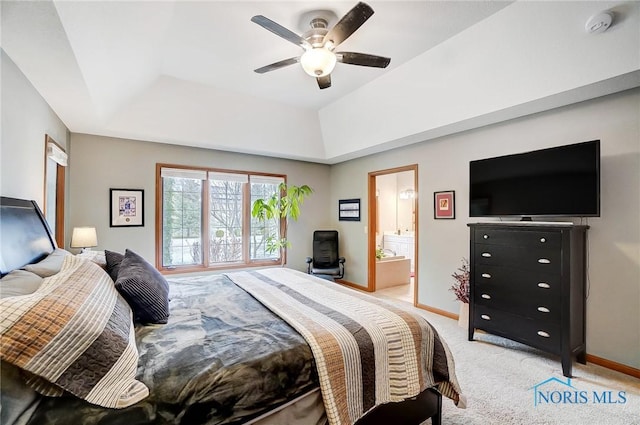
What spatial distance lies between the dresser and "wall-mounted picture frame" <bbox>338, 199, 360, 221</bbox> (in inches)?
99.5

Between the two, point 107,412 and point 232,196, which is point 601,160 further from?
point 232,196

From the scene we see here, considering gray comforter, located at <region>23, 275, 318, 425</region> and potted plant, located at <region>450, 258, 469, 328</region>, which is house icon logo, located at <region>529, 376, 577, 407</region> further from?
gray comforter, located at <region>23, 275, 318, 425</region>

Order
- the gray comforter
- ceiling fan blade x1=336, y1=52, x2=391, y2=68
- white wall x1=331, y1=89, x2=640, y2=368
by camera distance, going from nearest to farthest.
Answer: the gray comforter
ceiling fan blade x1=336, y1=52, x2=391, y2=68
white wall x1=331, y1=89, x2=640, y2=368

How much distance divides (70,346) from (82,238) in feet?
10.0

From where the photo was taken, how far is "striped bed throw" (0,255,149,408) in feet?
2.95

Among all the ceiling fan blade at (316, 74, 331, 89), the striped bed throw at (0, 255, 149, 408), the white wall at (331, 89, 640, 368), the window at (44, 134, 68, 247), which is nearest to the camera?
the striped bed throw at (0, 255, 149, 408)

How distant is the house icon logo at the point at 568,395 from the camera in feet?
7.00

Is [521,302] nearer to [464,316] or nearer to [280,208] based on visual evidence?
[464,316]

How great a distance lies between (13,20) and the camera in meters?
1.57

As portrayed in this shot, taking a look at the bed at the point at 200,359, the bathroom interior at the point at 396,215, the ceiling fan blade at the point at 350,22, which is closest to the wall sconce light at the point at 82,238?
the bed at the point at 200,359

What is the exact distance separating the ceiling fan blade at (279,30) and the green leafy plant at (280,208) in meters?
3.05

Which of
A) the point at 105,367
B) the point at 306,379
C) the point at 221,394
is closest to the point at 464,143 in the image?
the point at 306,379

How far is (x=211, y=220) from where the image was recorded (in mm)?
4863

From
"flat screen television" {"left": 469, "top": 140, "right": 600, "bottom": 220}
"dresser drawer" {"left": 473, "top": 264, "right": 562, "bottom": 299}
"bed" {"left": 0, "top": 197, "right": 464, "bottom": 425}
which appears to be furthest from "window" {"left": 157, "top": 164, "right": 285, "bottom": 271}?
"dresser drawer" {"left": 473, "top": 264, "right": 562, "bottom": 299}
